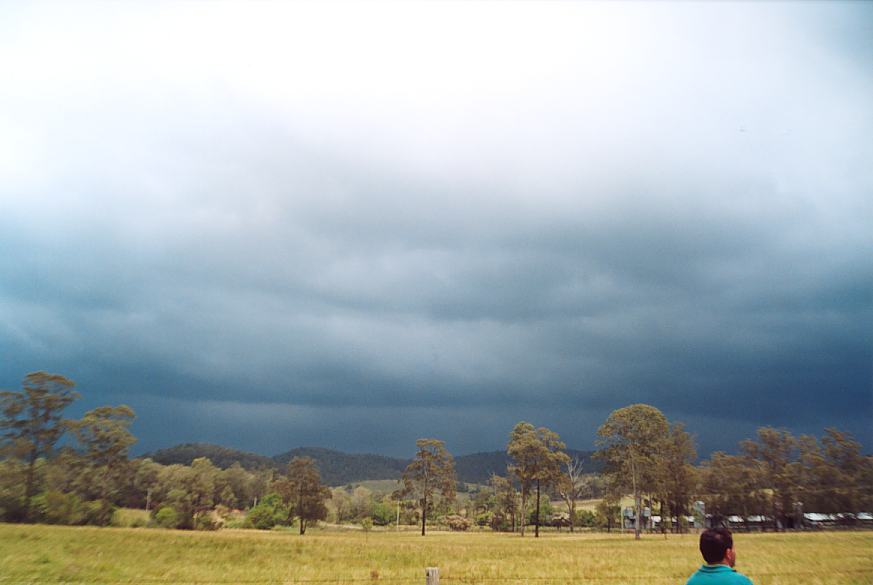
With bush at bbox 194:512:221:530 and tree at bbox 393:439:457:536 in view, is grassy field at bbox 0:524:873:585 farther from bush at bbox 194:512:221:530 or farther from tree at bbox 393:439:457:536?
tree at bbox 393:439:457:536

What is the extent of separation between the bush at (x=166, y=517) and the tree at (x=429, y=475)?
28.8 metres

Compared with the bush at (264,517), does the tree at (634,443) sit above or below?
above

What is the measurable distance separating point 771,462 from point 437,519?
50.9m

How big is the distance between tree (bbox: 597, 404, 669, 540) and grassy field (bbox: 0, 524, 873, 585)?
22301 millimetres

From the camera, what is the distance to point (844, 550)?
38.5 metres

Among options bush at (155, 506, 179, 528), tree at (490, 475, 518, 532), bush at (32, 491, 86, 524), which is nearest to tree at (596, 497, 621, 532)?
tree at (490, 475, 518, 532)

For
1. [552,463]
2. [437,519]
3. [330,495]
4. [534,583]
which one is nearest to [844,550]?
[534,583]

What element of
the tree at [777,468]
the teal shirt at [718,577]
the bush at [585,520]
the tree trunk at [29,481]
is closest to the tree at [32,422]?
the tree trunk at [29,481]

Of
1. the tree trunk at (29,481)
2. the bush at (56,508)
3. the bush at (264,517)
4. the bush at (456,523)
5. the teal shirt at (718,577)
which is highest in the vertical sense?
the teal shirt at (718,577)

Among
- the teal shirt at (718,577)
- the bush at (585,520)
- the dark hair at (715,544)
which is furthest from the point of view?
the bush at (585,520)

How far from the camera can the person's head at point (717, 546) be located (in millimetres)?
6875

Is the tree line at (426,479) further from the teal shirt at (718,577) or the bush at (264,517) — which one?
the teal shirt at (718,577)

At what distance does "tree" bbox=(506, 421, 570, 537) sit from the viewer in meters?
78.3

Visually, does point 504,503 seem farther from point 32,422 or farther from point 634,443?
point 32,422
